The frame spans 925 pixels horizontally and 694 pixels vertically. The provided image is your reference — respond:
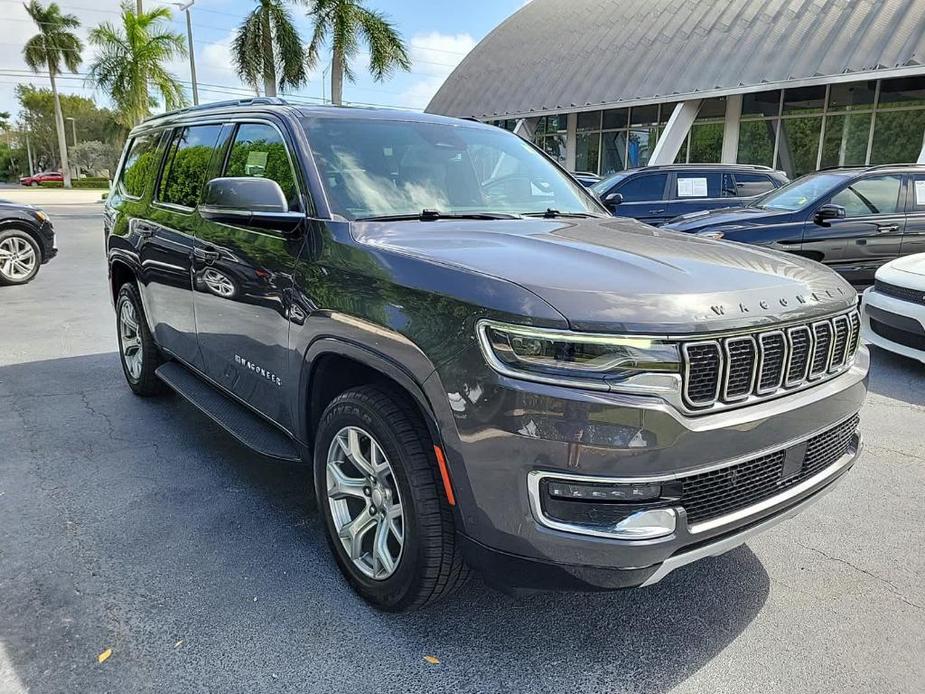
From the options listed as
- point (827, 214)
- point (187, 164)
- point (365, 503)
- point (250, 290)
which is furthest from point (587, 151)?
point (365, 503)

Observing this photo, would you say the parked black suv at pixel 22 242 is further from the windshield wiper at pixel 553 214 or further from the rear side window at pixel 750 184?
the rear side window at pixel 750 184

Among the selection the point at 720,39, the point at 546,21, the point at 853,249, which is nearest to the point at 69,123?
the point at 546,21

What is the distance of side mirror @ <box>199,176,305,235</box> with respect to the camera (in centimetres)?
296

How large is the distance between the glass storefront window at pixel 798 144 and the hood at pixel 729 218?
1504 cm

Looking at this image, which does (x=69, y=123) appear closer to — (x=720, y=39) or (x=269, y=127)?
(x=720, y=39)

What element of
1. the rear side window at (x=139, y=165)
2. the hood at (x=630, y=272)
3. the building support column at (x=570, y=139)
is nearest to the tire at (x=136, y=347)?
the rear side window at (x=139, y=165)

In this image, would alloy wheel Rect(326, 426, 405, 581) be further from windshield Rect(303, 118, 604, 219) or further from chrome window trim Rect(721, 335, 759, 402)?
chrome window trim Rect(721, 335, 759, 402)

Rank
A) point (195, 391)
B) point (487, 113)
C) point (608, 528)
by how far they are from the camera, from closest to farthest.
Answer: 1. point (608, 528)
2. point (195, 391)
3. point (487, 113)

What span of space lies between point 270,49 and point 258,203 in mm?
25353

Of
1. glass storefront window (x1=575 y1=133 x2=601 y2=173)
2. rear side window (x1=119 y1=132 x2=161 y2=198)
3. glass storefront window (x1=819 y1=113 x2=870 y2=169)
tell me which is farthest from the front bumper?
glass storefront window (x1=575 y1=133 x2=601 y2=173)

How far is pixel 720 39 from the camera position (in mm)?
22875

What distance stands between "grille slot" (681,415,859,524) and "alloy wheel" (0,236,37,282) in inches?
416

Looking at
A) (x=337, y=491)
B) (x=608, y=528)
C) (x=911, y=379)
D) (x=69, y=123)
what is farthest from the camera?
(x=69, y=123)

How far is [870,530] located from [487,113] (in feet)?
95.6
